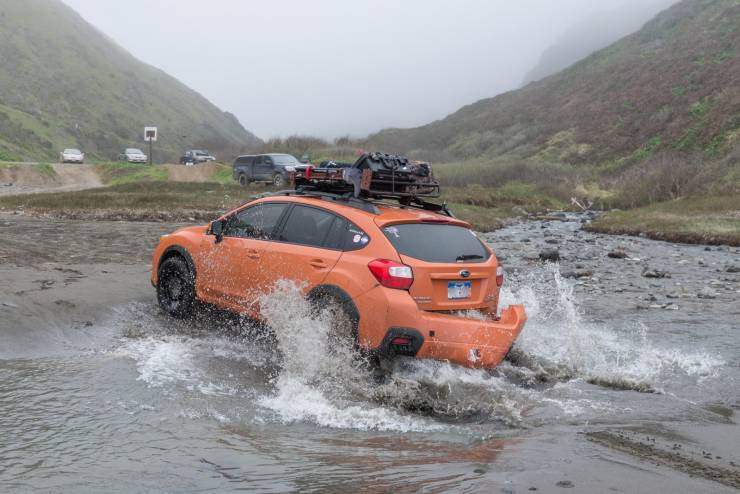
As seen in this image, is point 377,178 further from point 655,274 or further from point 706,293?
point 655,274

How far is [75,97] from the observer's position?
333 ft

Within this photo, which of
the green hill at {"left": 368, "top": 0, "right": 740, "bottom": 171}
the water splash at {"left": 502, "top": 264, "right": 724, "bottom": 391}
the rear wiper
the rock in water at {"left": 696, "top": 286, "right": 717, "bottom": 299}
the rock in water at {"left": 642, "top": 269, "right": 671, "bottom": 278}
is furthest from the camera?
the green hill at {"left": 368, "top": 0, "right": 740, "bottom": 171}

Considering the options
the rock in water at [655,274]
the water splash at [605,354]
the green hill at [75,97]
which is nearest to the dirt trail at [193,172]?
the green hill at [75,97]

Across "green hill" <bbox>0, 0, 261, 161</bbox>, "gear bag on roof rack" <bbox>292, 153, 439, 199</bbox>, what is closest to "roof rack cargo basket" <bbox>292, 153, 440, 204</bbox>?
"gear bag on roof rack" <bbox>292, 153, 439, 199</bbox>

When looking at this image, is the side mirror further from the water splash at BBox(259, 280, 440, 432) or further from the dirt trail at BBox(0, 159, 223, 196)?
the dirt trail at BBox(0, 159, 223, 196)

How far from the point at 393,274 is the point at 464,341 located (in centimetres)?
85

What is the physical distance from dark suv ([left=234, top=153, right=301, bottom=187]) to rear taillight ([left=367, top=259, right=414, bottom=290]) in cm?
2797

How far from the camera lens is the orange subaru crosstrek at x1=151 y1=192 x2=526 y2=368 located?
19.9 feet

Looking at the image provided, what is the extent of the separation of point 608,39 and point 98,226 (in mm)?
146944

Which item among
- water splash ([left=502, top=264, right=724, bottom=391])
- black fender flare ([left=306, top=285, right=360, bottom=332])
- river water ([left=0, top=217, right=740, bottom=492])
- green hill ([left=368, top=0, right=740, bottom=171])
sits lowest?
water splash ([left=502, top=264, right=724, bottom=391])

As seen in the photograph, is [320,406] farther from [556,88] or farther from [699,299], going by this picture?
[556,88]

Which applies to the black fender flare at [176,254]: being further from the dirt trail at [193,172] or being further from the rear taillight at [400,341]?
the dirt trail at [193,172]

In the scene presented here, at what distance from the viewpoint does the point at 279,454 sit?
4.54 m

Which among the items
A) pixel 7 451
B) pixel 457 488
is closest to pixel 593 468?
pixel 457 488
